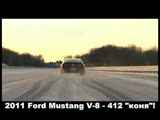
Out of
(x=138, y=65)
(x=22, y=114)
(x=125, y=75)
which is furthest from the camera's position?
(x=125, y=75)

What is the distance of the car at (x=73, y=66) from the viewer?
13.9 meters

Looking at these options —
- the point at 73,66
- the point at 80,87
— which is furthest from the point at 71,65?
the point at 80,87

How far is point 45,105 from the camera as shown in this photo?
1253cm

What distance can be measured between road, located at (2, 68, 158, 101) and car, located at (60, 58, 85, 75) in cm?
13

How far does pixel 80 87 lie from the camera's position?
14.5 m

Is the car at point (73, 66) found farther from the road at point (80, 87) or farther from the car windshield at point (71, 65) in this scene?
the road at point (80, 87)

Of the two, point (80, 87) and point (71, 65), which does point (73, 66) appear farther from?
point (80, 87)

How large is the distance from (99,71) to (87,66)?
152cm

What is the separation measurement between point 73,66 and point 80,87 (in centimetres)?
46

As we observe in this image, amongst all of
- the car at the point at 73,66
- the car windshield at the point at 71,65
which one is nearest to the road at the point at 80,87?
the car at the point at 73,66

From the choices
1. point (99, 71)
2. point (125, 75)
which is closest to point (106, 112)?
point (99, 71)

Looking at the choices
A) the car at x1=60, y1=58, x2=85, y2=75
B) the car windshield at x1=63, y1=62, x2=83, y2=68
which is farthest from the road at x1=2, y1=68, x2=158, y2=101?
the car windshield at x1=63, y1=62, x2=83, y2=68

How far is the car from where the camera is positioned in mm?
13945
